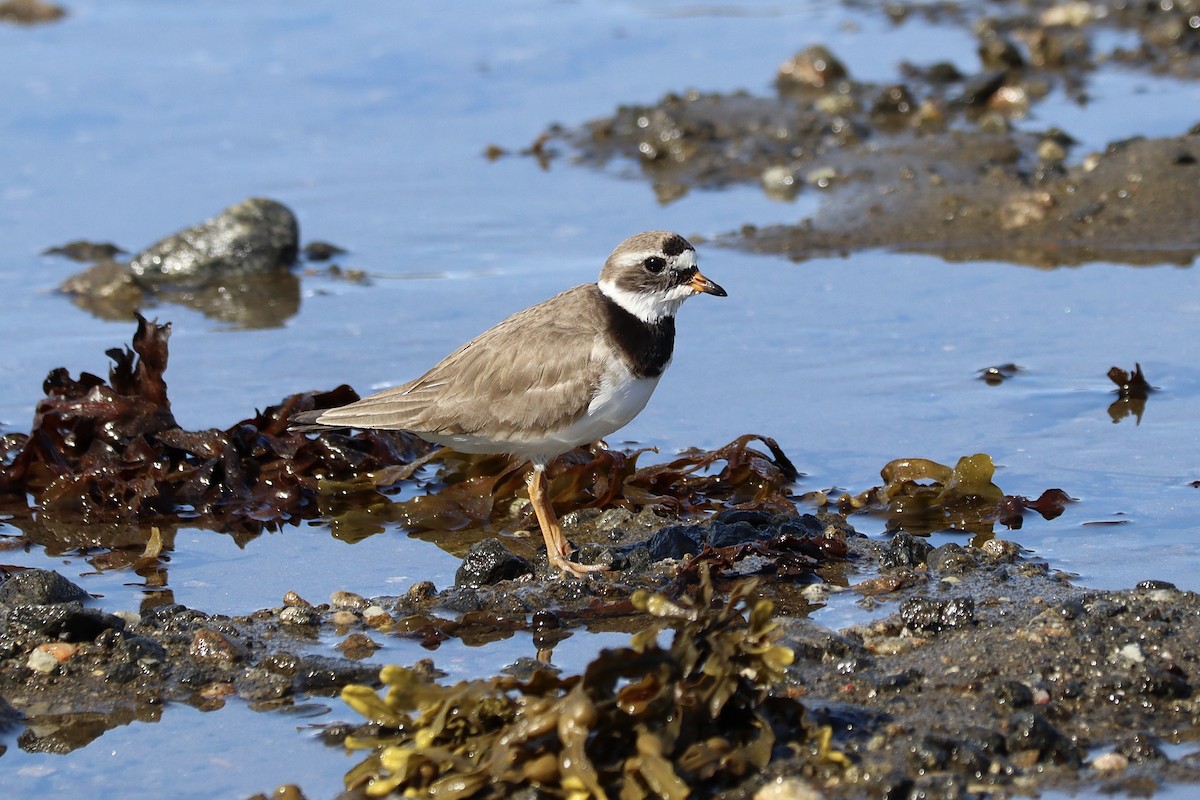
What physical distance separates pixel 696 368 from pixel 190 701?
400cm

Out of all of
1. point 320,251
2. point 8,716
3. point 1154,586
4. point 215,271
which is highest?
point 320,251

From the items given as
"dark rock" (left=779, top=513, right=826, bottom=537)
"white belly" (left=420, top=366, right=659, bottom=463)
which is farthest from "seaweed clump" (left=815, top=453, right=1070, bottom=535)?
"white belly" (left=420, top=366, right=659, bottom=463)

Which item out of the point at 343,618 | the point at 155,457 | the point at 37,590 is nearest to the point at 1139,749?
the point at 343,618

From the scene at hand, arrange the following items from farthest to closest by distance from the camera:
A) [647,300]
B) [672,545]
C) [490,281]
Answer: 1. [490,281]
2. [647,300]
3. [672,545]

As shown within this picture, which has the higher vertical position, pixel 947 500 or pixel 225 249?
pixel 225 249

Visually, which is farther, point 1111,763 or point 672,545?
point 672,545

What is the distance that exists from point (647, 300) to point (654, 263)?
0.16 meters

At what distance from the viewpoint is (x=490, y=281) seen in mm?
9984

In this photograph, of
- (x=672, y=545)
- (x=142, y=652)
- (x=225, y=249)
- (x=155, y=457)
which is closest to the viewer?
(x=142, y=652)

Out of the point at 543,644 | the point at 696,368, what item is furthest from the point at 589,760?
the point at 696,368

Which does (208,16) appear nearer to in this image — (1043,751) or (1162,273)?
(1162,273)

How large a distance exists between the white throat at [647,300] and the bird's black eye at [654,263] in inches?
3.8

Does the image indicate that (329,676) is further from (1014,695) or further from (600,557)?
(1014,695)

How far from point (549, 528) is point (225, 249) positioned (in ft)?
16.1
